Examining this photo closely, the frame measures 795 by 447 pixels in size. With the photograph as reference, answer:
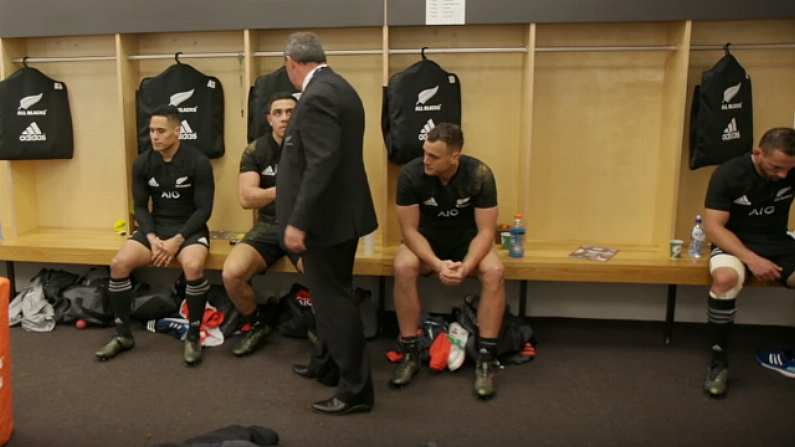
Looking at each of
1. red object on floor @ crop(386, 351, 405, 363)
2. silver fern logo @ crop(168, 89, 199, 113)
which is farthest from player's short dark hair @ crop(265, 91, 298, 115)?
red object on floor @ crop(386, 351, 405, 363)

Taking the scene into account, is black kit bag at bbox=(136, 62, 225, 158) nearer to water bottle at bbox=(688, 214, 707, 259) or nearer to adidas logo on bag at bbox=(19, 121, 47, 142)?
adidas logo on bag at bbox=(19, 121, 47, 142)

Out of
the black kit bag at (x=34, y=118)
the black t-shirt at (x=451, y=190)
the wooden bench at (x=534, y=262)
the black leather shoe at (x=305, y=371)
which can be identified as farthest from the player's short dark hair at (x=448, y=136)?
the black kit bag at (x=34, y=118)

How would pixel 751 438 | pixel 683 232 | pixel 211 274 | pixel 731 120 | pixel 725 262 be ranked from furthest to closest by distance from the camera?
pixel 211 274 < pixel 683 232 < pixel 731 120 < pixel 725 262 < pixel 751 438

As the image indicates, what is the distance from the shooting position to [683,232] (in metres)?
3.63

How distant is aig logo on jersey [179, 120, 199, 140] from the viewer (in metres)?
3.71

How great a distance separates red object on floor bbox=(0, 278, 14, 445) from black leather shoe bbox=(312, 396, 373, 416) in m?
1.10

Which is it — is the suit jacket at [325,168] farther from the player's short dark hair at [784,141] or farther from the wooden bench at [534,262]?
the player's short dark hair at [784,141]

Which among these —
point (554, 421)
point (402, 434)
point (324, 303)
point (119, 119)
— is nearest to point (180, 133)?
point (119, 119)

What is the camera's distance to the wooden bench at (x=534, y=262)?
317cm

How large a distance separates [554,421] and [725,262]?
113 centimetres

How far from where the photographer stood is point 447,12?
10.9 feet

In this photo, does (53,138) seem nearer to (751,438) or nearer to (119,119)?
(119,119)

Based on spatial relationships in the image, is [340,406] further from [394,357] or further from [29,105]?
[29,105]

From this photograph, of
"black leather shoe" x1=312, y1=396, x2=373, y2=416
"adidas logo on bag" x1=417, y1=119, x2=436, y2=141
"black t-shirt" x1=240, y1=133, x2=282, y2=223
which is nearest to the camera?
"black leather shoe" x1=312, y1=396, x2=373, y2=416
